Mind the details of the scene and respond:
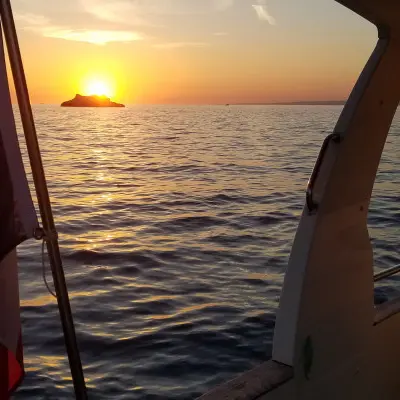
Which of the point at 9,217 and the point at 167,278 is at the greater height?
the point at 9,217

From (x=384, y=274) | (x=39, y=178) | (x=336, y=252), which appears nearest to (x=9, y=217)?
(x=39, y=178)

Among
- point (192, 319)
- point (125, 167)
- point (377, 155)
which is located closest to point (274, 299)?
point (192, 319)

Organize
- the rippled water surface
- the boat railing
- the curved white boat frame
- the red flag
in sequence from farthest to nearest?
the rippled water surface, the boat railing, the curved white boat frame, the red flag

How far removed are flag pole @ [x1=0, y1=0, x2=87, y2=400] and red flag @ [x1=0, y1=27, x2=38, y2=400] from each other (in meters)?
0.08

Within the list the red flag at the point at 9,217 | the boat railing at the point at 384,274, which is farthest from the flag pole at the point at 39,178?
the boat railing at the point at 384,274

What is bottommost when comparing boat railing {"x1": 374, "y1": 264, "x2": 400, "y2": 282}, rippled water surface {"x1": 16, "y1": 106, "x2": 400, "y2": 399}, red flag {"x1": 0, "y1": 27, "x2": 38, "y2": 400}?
rippled water surface {"x1": 16, "y1": 106, "x2": 400, "y2": 399}

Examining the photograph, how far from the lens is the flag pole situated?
6.54 feet

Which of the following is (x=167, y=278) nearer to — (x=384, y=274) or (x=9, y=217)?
(x=384, y=274)

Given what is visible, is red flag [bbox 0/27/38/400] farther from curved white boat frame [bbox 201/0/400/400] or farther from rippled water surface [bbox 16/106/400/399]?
rippled water surface [bbox 16/106/400/399]

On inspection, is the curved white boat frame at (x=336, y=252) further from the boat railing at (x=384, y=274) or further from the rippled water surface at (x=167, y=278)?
the rippled water surface at (x=167, y=278)

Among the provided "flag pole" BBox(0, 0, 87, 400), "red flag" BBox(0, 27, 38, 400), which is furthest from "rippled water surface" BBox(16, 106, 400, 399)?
"red flag" BBox(0, 27, 38, 400)

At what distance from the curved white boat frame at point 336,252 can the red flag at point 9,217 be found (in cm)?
107

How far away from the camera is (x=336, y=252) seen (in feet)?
10.1

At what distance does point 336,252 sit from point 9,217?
173 centimetres
